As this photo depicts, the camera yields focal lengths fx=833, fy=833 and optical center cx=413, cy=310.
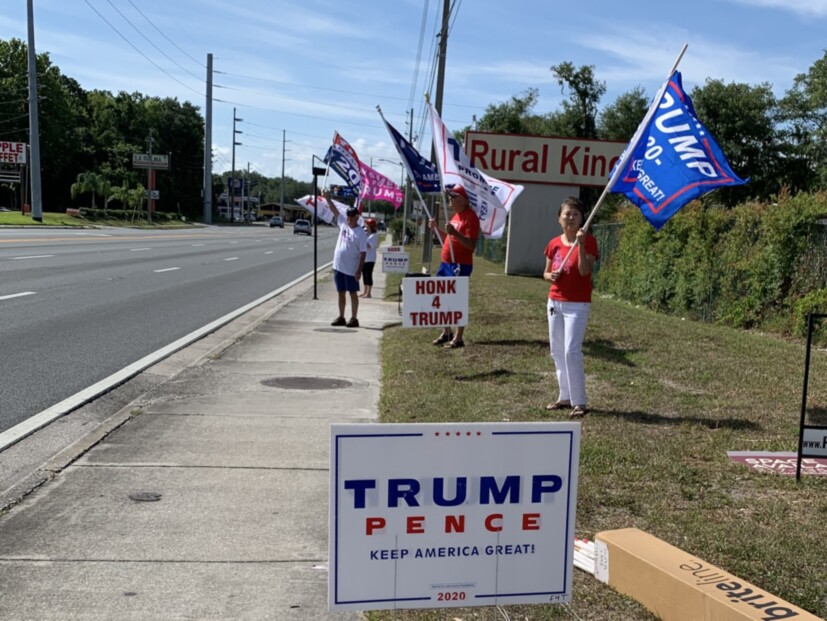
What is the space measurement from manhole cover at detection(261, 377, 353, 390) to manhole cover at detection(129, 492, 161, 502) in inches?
130

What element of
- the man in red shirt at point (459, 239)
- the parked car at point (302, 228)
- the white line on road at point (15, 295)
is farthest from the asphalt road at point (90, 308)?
the parked car at point (302, 228)

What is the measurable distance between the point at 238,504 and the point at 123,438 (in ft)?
5.70

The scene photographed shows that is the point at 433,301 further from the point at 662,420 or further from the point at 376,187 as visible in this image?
the point at 376,187

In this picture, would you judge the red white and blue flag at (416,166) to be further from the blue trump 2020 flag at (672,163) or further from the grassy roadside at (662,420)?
the blue trump 2020 flag at (672,163)

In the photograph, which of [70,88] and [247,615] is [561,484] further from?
[70,88]

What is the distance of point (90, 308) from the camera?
13.3 metres

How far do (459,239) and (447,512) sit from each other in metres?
7.01

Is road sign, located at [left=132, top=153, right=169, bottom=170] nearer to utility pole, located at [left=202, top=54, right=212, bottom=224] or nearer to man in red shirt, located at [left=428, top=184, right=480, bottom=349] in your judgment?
utility pole, located at [left=202, top=54, right=212, bottom=224]

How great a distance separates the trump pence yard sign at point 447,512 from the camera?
262 cm

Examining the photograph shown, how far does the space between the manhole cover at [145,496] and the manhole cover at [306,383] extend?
10.9ft

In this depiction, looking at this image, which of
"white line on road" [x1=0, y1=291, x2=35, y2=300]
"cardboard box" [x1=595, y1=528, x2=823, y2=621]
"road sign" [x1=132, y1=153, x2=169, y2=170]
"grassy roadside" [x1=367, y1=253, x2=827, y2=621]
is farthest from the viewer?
"road sign" [x1=132, y1=153, x2=169, y2=170]

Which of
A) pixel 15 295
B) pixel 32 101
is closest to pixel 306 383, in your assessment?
pixel 15 295

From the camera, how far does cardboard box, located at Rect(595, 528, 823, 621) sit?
308 centimetres

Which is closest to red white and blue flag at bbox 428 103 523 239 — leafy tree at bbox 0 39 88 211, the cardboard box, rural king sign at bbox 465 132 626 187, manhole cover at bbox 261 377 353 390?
manhole cover at bbox 261 377 353 390
